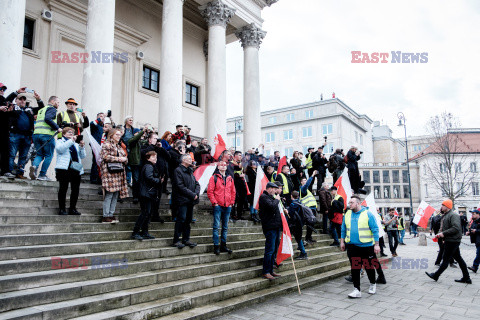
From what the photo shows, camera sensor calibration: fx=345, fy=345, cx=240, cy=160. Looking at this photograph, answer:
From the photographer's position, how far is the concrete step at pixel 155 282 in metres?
4.23

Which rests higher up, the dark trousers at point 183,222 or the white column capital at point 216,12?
the white column capital at point 216,12

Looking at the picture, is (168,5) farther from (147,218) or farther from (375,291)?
(375,291)

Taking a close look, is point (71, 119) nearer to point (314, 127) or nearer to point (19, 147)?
point (19, 147)

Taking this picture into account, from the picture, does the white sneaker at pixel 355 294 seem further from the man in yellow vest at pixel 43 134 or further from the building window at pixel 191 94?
the building window at pixel 191 94


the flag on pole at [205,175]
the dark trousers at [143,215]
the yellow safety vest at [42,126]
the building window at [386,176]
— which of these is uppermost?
the building window at [386,176]

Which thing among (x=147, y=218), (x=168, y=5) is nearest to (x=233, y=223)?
(x=147, y=218)

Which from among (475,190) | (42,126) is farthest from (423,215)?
(475,190)

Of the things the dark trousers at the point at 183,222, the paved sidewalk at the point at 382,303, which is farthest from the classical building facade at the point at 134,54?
the paved sidewalk at the point at 382,303

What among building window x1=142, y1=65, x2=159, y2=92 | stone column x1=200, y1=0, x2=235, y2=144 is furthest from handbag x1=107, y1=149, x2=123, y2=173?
building window x1=142, y1=65, x2=159, y2=92

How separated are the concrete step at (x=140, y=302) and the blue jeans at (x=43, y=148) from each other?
4557 mm

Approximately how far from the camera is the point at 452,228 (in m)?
8.68

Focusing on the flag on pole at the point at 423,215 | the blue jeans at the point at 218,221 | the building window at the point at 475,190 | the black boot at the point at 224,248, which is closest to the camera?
the blue jeans at the point at 218,221

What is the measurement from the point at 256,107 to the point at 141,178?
1246 centimetres

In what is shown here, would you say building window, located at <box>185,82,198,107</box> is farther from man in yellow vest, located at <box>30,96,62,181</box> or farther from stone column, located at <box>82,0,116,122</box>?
man in yellow vest, located at <box>30,96,62,181</box>
